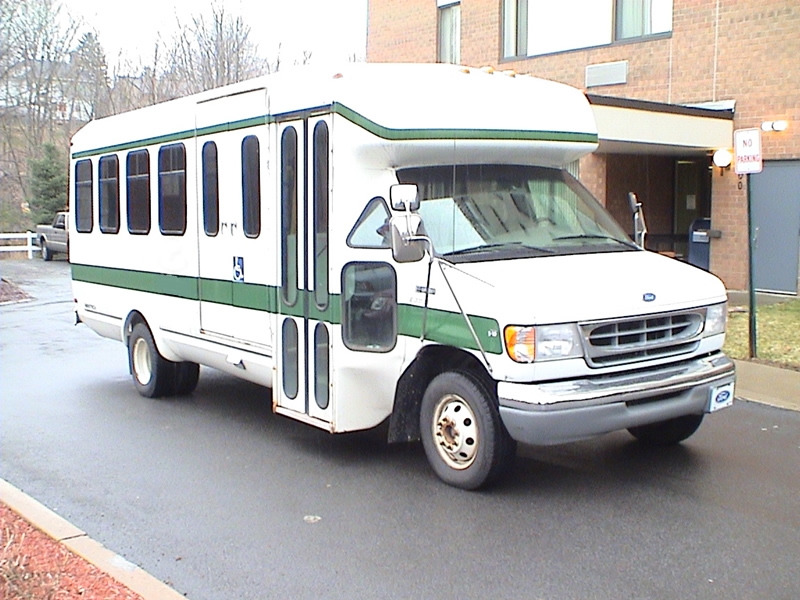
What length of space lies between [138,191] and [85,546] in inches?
193

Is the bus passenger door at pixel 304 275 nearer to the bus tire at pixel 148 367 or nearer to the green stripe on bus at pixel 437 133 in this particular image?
the green stripe on bus at pixel 437 133

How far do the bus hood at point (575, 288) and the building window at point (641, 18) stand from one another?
42.4 ft

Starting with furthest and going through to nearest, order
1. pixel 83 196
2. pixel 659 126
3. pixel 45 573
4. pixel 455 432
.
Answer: pixel 659 126 < pixel 83 196 < pixel 455 432 < pixel 45 573

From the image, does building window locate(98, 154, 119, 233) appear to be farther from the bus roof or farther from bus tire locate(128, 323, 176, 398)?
the bus roof

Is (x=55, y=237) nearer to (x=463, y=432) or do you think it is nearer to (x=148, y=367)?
(x=148, y=367)

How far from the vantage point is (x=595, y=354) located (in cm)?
586

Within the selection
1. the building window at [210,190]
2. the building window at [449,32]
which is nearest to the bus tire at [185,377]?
the building window at [210,190]

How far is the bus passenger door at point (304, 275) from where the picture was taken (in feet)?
22.8

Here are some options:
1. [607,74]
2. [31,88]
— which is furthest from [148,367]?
[31,88]

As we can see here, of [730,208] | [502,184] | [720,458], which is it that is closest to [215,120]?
[502,184]

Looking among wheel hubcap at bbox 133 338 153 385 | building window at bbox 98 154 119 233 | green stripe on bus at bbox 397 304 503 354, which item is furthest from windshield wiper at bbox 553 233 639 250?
building window at bbox 98 154 119 233

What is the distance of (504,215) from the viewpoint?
676 centimetres

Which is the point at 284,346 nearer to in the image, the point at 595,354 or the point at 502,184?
the point at 502,184

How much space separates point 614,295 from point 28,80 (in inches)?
1514
